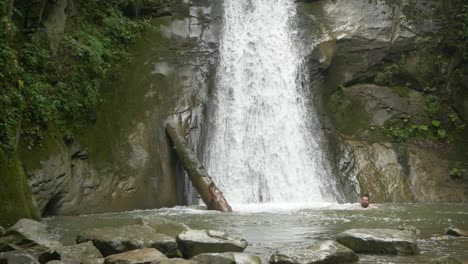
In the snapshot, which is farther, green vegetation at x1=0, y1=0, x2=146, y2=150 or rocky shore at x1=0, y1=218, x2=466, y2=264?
green vegetation at x1=0, y1=0, x2=146, y2=150

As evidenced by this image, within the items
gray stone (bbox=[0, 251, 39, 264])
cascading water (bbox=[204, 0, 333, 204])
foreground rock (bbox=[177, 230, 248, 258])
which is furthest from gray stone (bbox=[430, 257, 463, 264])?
cascading water (bbox=[204, 0, 333, 204])

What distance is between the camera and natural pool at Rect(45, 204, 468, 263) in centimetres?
728

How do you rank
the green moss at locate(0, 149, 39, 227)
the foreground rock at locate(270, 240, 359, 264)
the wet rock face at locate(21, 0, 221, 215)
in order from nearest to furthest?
the foreground rock at locate(270, 240, 359, 264) < the green moss at locate(0, 149, 39, 227) < the wet rock face at locate(21, 0, 221, 215)

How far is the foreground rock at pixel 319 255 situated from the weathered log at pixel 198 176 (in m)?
5.52

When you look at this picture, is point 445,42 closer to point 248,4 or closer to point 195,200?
point 248,4

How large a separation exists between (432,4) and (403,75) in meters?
3.06

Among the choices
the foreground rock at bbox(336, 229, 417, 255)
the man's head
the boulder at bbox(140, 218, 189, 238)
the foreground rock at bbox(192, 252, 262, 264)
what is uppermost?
the man's head

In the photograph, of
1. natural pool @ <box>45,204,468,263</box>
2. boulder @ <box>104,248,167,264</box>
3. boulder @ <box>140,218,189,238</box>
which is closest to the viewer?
boulder @ <box>104,248,167,264</box>

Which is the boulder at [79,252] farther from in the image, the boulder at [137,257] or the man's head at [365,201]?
the man's head at [365,201]

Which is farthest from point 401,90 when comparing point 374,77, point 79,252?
point 79,252

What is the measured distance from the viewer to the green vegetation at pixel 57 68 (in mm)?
9195

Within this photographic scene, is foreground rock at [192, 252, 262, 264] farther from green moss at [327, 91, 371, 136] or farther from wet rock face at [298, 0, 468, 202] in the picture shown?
green moss at [327, 91, 371, 136]

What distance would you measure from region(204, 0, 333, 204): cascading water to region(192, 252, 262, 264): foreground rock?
8162 mm

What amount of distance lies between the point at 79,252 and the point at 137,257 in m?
0.94
